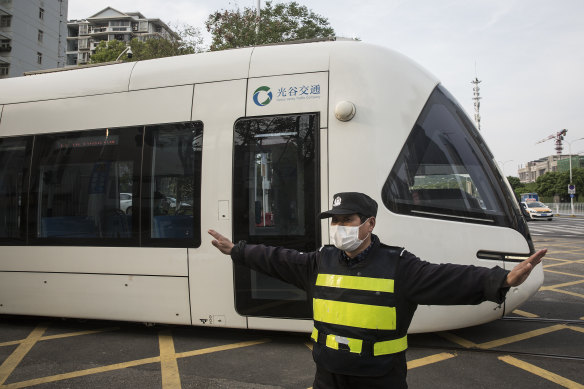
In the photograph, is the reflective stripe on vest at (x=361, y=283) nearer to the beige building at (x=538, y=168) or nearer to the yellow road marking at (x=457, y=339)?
the yellow road marking at (x=457, y=339)

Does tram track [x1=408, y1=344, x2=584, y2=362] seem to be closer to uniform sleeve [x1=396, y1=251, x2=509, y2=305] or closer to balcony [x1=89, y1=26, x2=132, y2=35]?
uniform sleeve [x1=396, y1=251, x2=509, y2=305]

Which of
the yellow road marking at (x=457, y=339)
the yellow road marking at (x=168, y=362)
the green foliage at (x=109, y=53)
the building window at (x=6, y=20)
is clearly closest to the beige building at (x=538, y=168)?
the green foliage at (x=109, y=53)

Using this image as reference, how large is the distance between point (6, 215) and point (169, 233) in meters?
2.22

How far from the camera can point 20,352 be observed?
4238mm

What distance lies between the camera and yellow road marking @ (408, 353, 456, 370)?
12.1 ft

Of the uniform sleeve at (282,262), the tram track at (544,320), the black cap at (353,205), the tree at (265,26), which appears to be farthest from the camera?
the tree at (265,26)

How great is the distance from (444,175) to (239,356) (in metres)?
2.64

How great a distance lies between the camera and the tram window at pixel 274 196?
4.00 metres

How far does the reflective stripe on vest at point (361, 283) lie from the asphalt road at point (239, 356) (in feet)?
6.07

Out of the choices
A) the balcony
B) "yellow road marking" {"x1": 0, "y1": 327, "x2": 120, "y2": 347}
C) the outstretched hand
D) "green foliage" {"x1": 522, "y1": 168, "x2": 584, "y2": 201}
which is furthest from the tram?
the balcony

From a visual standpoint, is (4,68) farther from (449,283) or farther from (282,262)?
(449,283)

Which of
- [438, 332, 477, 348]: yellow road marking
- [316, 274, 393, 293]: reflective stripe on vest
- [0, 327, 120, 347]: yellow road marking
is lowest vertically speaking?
[0, 327, 120, 347]: yellow road marking

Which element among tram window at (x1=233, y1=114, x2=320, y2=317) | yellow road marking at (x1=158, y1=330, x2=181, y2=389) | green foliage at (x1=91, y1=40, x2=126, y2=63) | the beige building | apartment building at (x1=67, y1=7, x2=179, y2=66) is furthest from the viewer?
the beige building

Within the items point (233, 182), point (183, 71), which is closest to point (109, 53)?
point (183, 71)
